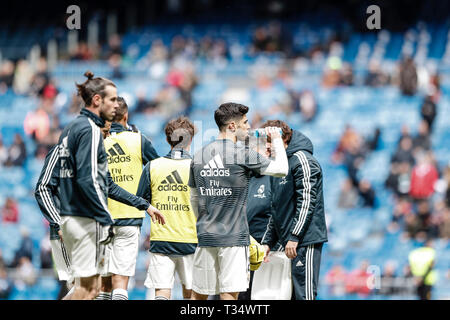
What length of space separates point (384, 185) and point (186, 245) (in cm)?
1247

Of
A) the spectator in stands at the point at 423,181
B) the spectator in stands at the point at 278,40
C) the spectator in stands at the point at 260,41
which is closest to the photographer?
the spectator in stands at the point at 423,181

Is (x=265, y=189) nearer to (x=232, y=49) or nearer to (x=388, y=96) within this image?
(x=388, y=96)

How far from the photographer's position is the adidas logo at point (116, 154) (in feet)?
29.4

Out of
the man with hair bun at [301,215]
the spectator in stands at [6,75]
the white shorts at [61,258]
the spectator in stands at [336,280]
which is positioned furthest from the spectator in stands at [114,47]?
the white shorts at [61,258]

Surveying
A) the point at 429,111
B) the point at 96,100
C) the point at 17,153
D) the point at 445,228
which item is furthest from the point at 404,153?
the point at 96,100

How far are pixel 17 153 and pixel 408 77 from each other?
34.2 feet

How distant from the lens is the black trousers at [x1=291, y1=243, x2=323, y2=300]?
27.9 feet

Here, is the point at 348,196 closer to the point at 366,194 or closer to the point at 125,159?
the point at 366,194

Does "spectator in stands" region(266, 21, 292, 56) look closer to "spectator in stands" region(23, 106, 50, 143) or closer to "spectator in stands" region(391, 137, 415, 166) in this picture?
"spectator in stands" region(391, 137, 415, 166)

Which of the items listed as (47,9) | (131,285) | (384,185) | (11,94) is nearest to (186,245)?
(131,285)

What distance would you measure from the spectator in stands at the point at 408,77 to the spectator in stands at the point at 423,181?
394 centimetres

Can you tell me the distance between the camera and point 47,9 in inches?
1212

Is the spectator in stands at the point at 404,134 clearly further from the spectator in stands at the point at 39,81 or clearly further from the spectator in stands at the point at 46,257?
the spectator in stands at the point at 39,81

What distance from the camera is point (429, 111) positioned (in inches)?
851
